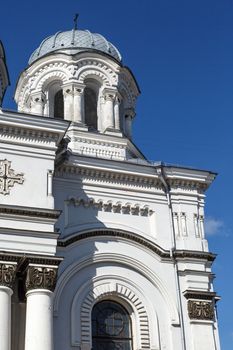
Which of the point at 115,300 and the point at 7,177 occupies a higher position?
the point at 7,177

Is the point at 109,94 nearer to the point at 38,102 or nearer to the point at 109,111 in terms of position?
the point at 109,111

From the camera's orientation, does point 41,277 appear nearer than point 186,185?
Yes

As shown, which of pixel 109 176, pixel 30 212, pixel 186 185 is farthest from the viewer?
pixel 186 185

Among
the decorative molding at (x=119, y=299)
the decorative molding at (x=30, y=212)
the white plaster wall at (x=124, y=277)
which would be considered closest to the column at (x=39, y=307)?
the white plaster wall at (x=124, y=277)

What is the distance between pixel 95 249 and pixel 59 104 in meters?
7.14

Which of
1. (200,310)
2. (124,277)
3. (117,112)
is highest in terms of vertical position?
(117,112)

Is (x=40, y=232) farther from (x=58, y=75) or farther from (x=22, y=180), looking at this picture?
(x=58, y=75)

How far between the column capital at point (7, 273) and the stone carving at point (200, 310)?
4.58m

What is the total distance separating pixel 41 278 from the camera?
14.2 metres

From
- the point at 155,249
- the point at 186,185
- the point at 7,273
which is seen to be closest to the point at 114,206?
the point at 155,249

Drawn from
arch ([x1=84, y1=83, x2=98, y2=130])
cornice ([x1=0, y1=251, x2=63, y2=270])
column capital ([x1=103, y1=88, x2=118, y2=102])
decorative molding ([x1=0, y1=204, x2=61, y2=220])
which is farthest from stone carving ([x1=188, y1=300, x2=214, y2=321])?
column capital ([x1=103, y1=88, x2=118, y2=102])

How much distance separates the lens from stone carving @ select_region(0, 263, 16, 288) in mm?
13934

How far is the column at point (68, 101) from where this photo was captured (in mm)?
20578

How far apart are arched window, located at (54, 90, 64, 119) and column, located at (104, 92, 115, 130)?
1481 millimetres
